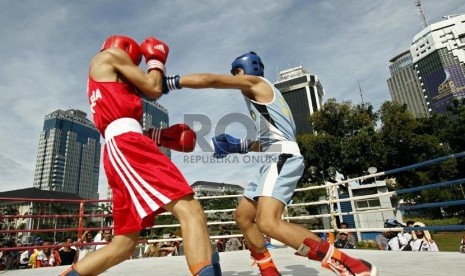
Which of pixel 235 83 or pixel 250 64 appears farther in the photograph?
pixel 250 64

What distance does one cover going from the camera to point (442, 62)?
116375 mm

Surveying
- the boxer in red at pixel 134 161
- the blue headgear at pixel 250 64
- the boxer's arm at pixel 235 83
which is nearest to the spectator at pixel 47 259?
the boxer in red at pixel 134 161

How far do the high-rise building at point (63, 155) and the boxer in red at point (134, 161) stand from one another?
642 feet

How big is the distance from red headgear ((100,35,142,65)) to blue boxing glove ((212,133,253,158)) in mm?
1046

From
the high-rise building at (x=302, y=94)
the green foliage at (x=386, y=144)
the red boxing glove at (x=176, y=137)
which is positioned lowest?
the red boxing glove at (x=176, y=137)

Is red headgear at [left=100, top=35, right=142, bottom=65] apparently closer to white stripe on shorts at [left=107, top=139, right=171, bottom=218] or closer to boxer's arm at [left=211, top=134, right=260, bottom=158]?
white stripe on shorts at [left=107, top=139, right=171, bottom=218]

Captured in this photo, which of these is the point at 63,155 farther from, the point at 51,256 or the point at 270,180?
the point at 270,180

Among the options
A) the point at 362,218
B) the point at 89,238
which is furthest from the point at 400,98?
the point at 89,238

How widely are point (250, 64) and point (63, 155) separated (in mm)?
207470

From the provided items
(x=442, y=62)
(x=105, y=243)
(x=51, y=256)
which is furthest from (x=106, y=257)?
(x=442, y=62)

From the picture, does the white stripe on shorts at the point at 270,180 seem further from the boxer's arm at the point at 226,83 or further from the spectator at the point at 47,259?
the spectator at the point at 47,259

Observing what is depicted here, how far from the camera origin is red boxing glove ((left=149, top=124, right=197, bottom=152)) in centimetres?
230

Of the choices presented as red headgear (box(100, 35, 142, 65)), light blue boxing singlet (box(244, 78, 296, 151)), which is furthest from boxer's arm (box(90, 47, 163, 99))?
light blue boxing singlet (box(244, 78, 296, 151))

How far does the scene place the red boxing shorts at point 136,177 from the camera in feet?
6.22
